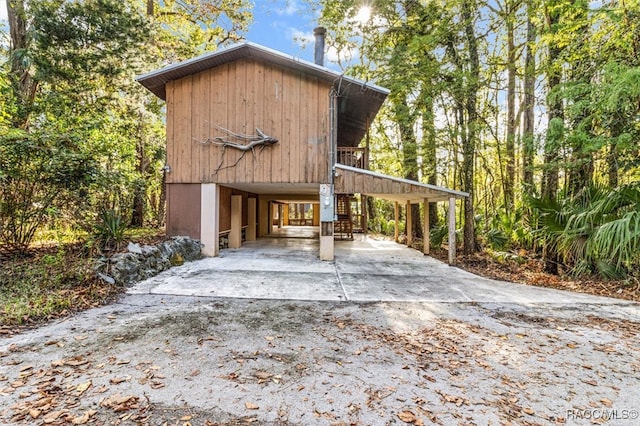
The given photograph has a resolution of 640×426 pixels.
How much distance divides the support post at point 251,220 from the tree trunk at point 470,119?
8.04 meters

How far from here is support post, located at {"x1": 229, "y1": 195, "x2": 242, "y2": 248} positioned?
10703 mm

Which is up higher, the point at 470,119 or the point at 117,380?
the point at 470,119

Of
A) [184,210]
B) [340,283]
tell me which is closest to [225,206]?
[184,210]

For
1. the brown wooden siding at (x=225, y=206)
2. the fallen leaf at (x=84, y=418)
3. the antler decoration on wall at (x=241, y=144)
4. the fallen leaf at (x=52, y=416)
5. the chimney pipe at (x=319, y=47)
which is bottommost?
the fallen leaf at (x=84, y=418)

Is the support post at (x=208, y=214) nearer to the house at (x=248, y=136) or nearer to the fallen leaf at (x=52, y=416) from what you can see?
the house at (x=248, y=136)

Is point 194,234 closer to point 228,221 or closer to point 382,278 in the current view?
point 228,221

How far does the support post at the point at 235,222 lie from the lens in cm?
1070

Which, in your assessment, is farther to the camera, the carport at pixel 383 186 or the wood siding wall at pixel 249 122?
the wood siding wall at pixel 249 122

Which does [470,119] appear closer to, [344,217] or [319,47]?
[319,47]

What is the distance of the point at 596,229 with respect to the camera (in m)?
5.72

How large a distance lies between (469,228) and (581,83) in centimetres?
464

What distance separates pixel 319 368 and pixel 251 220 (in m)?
10.7

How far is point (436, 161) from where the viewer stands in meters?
10.6

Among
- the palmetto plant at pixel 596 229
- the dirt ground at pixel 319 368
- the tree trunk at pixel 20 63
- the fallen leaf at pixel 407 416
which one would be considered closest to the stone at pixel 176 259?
the dirt ground at pixel 319 368
